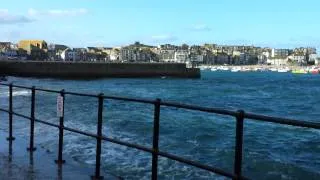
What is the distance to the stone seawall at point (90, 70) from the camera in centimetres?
11594

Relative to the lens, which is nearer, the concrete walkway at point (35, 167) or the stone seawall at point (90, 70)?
the concrete walkway at point (35, 167)

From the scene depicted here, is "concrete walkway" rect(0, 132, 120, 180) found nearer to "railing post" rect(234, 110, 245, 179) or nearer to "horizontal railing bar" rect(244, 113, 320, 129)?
"railing post" rect(234, 110, 245, 179)

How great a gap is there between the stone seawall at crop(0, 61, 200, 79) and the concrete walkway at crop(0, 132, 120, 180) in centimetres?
10562

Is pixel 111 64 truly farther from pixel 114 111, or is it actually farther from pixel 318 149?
pixel 318 149

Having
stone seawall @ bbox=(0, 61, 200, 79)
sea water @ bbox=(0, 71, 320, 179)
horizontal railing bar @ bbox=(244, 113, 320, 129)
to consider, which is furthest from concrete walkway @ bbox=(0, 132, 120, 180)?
stone seawall @ bbox=(0, 61, 200, 79)

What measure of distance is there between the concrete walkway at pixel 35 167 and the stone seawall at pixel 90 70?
105619 millimetres

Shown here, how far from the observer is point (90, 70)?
128 m

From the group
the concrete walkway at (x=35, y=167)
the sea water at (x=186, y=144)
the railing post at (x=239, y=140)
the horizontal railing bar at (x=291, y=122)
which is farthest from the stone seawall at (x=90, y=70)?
the horizontal railing bar at (x=291, y=122)

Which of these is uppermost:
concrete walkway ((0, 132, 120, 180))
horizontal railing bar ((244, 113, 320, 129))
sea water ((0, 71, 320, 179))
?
horizontal railing bar ((244, 113, 320, 129))

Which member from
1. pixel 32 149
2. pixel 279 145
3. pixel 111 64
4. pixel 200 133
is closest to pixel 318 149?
pixel 279 145

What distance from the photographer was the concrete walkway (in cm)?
767

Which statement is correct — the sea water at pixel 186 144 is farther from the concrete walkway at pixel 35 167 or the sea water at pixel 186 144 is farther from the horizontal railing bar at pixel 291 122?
the horizontal railing bar at pixel 291 122

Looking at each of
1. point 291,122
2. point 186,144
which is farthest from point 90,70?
point 291,122

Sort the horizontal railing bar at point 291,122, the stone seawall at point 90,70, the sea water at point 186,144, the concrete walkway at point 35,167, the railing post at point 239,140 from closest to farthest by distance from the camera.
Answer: the horizontal railing bar at point 291,122 < the railing post at point 239,140 < the concrete walkway at point 35,167 < the sea water at point 186,144 < the stone seawall at point 90,70
